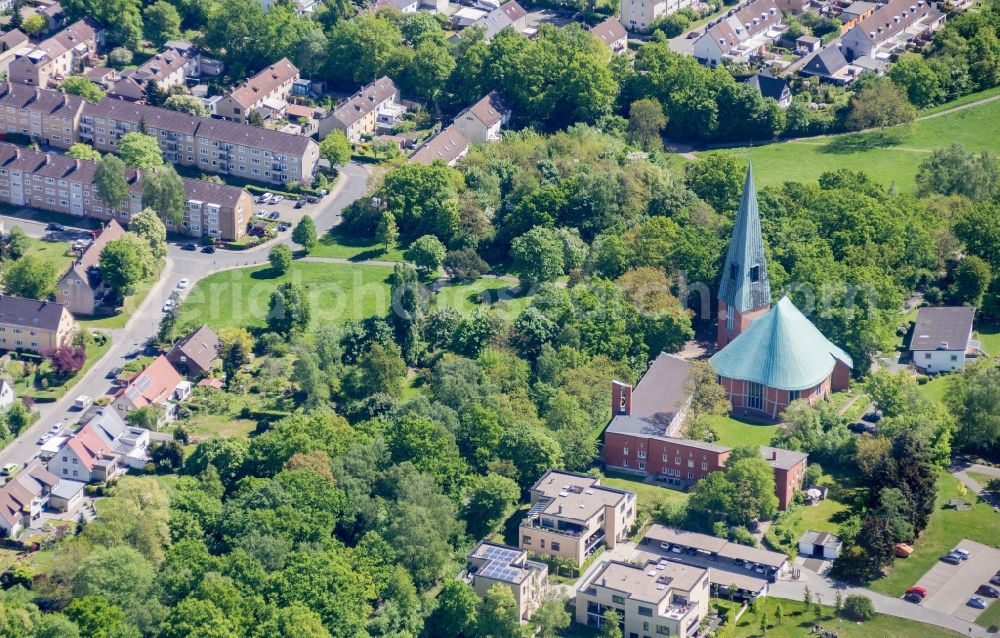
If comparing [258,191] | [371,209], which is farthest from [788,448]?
[258,191]

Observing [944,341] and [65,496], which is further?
[944,341]

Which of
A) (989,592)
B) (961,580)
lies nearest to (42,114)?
(961,580)

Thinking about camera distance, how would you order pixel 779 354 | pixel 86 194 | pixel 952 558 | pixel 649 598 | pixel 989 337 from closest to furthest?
1. pixel 649 598
2. pixel 952 558
3. pixel 779 354
4. pixel 989 337
5. pixel 86 194

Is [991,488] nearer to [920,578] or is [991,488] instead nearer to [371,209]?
[920,578]

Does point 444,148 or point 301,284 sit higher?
point 444,148

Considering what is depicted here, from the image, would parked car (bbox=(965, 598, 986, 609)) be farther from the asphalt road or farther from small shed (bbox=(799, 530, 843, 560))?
the asphalt road

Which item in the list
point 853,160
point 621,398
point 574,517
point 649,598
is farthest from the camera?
point 853,160

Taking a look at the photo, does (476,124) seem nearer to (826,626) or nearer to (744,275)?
(744,275)
